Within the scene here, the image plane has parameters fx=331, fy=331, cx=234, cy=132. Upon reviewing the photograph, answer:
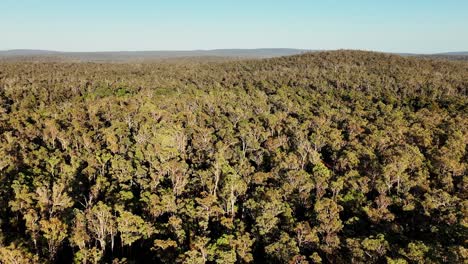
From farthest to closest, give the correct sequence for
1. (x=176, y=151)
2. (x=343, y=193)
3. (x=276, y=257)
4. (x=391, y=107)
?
(x=391, y=107) < (x=176, y=151) < (x=343, y=193) < (x=276, y=257)

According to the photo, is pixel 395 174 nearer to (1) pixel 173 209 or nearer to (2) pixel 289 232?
(2) pixel 289 232

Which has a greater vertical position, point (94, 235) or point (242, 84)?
point (242, 84)

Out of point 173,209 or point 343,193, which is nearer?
point 173,209

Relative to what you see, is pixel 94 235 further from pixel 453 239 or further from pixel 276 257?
pixel 453 239

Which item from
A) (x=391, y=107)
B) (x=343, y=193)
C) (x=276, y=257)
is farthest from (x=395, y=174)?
(x=391, y=107)

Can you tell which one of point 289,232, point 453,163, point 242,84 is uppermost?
point 242,84

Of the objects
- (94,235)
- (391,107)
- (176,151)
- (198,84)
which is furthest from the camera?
(198,84)
